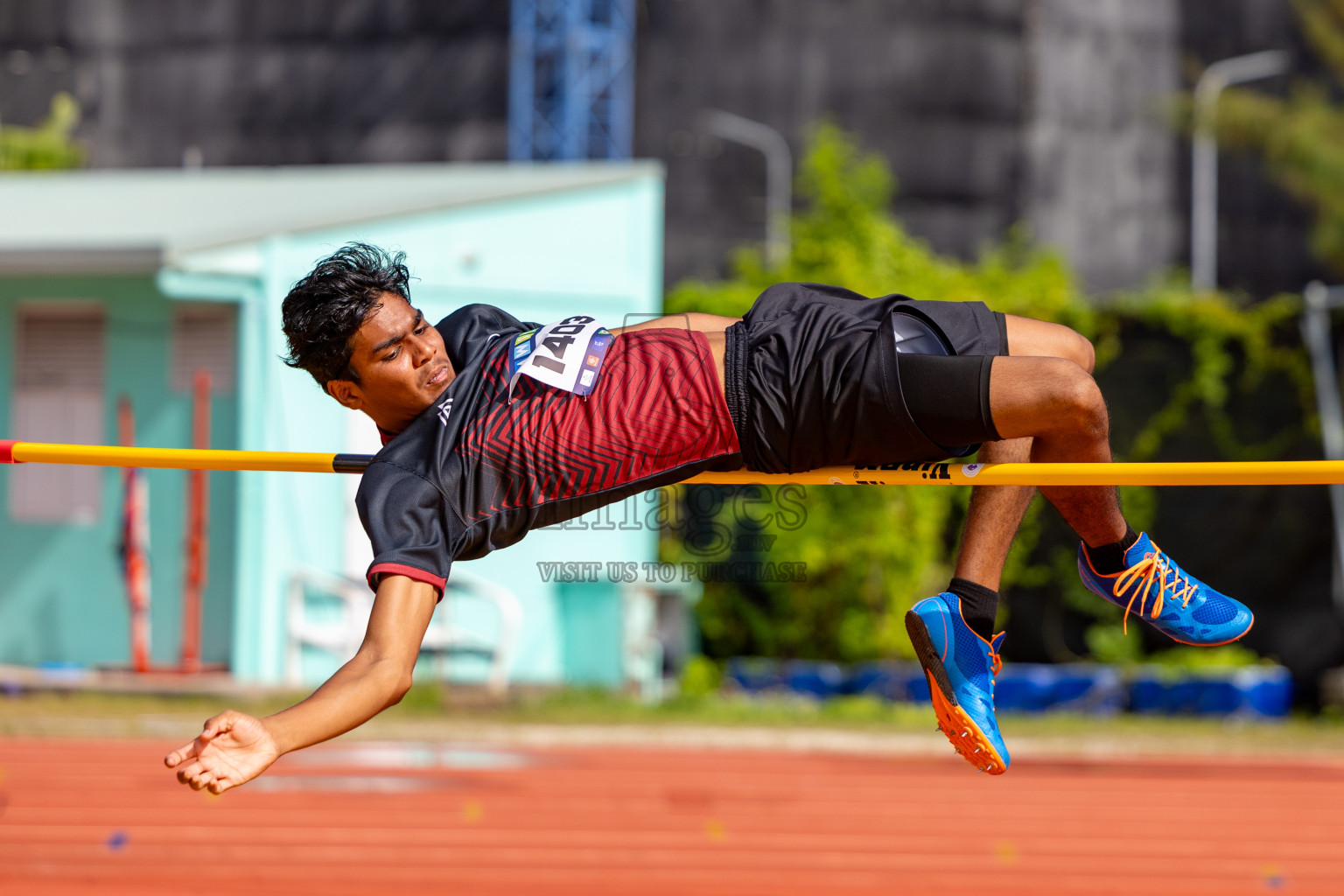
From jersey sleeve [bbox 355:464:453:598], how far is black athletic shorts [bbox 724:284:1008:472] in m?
0.66

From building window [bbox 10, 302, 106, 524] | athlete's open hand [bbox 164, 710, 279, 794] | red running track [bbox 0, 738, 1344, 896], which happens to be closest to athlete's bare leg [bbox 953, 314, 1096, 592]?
athlete's open hand [bbox 164, 710, 279, 794]

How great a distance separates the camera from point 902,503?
10688 millimetres

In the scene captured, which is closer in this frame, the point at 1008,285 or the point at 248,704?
the point at 248,704

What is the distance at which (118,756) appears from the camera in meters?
8.05

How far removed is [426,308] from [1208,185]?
656 inches

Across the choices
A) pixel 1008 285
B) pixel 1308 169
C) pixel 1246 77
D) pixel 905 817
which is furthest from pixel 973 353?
pixel 1246 77

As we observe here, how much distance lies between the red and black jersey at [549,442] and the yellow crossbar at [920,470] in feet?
0.66

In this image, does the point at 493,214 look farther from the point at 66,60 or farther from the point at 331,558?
the point at 66,60

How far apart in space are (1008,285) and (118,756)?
27.6ft

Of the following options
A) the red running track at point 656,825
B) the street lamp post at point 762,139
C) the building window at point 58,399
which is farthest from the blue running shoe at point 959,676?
the street lamp post at point 762,139

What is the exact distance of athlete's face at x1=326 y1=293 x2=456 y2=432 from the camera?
3.23 m

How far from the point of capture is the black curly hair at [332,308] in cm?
321

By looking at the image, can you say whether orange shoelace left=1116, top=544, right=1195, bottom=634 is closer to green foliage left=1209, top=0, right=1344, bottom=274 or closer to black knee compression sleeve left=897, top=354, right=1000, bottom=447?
black knee compression sleeve left=897, top=354, right=1000, bottom=447

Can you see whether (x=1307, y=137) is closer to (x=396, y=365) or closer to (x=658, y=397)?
(x=658, y=397)
